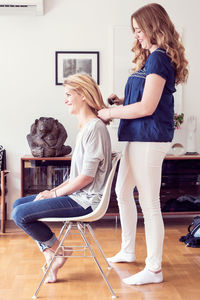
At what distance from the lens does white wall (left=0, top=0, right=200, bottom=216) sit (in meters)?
4.32

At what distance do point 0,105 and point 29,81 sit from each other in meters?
0.37

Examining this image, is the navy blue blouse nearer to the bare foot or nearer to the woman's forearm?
the woman's forearm

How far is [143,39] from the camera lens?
2.53m

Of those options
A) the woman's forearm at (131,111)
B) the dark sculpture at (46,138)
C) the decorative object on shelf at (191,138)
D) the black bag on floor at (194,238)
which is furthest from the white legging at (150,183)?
the decorative object on shelf at (191,138)

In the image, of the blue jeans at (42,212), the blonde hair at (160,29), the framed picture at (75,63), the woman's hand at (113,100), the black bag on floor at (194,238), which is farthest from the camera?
the framed picture at (75,63)

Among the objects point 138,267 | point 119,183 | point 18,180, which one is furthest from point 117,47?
point 138,267

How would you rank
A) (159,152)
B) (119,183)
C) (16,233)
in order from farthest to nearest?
(16,233) < (119,183) < (159,152)

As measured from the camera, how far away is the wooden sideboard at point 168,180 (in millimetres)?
4109

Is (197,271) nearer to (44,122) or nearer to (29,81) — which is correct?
(44,122)

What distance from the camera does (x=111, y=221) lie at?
4391 mm

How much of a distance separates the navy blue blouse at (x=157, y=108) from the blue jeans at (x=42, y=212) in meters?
0.54

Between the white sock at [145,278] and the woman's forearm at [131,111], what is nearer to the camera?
the woman's forearm at [131,111]

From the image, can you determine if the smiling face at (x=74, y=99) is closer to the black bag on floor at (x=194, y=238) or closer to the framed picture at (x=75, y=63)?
the black bag on floor at (x=194, y=238)

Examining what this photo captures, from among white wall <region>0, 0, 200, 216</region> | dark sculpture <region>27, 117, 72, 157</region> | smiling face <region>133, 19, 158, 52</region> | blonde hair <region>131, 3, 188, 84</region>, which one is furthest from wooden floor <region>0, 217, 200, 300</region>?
smiling face <region>133, 19, 158, 52</region>
